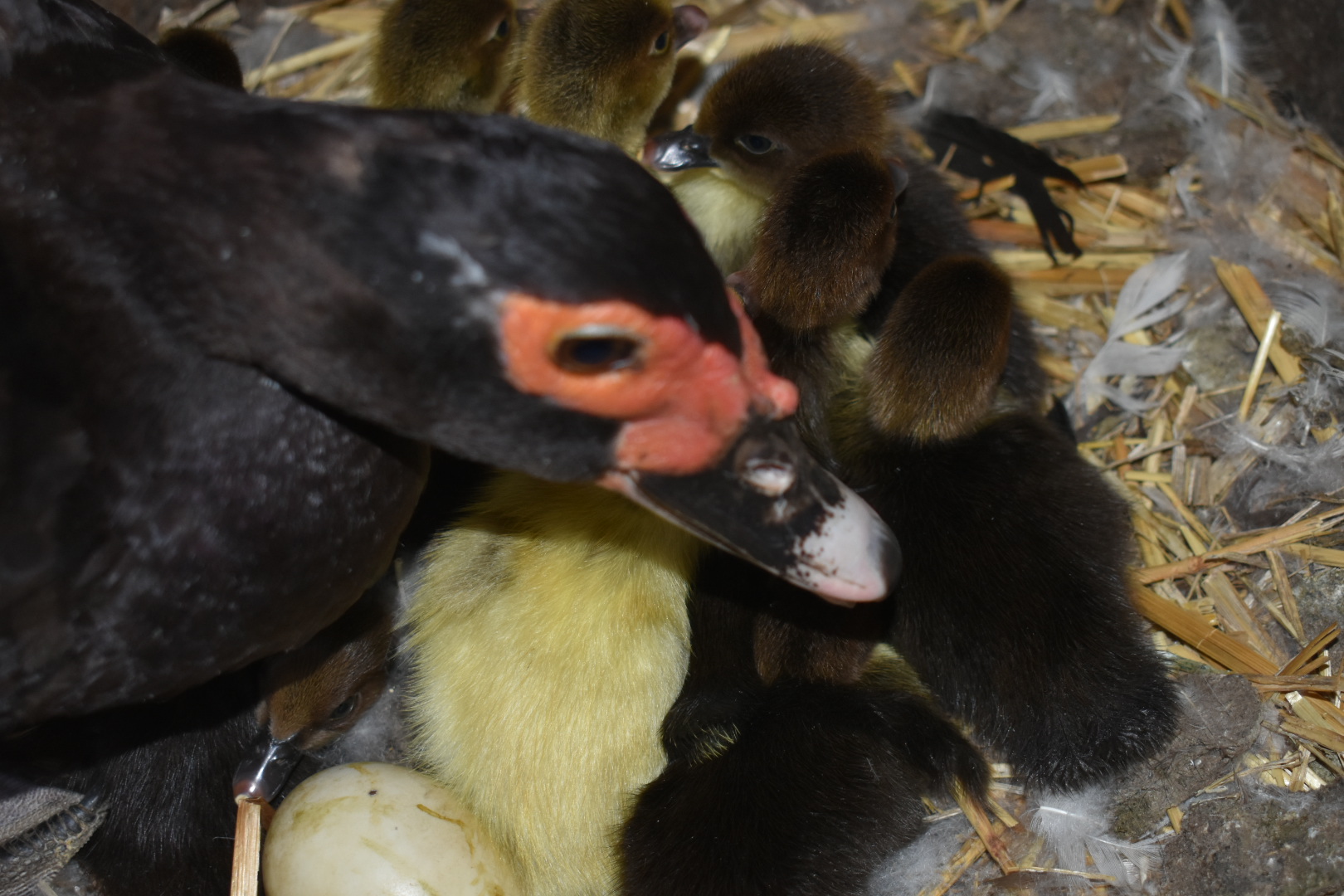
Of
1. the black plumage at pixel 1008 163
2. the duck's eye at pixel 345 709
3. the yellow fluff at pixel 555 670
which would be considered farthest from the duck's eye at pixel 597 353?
the black plumage at pixel 1008 163

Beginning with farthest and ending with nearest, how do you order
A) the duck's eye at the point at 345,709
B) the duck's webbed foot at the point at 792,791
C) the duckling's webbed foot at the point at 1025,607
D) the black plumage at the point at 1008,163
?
the black plumage at the point at 1008,163 < the duck's eye at the point at 345,709 < the duckling's webbed foot at the point at 1025,607 < the duck's webbed foot at the point at 792,791

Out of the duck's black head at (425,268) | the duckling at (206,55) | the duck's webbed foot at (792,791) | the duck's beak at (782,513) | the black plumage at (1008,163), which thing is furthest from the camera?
the black plumage at (1008,163)

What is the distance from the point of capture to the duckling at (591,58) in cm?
240

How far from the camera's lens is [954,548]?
2.02 meters

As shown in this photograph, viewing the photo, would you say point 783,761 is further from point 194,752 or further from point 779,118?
point 779,118

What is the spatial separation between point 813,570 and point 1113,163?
5.76ft

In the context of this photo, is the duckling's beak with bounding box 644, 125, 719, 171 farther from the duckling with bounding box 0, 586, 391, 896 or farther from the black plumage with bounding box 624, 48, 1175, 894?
the duckling with bounding box 0, 586, 391, 896

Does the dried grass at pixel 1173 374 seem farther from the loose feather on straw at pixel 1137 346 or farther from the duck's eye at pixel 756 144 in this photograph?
the duck's eye at pixel 756 144

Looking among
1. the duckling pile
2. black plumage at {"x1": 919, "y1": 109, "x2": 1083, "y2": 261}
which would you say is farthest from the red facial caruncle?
black plumage at {"x1": 919, "y1": 109, "x2": 1083, "y2": 261}

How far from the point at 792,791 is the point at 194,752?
3.43 feet

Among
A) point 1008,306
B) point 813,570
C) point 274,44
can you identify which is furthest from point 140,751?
point 274,44

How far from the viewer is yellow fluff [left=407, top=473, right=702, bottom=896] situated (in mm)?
1981

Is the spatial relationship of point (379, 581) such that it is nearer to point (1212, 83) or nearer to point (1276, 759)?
point (1276, 759)

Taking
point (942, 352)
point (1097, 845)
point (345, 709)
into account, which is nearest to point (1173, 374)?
point (942, 352)
